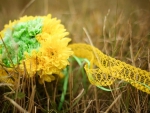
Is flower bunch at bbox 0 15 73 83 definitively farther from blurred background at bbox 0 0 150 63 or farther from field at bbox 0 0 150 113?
blurred background at bbox 0 0 150 63

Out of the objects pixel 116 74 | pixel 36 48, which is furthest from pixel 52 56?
pixel 116 74

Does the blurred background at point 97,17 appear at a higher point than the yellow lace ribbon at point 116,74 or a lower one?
higher

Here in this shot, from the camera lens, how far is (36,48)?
69 cm

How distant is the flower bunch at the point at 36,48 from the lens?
25.6 inches

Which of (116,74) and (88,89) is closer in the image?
(116,74)

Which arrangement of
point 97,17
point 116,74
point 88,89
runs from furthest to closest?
point 97,17 → point 88,89 → point 116,74

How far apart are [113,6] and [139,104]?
1158mm

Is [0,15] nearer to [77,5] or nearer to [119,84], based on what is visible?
[77,5]

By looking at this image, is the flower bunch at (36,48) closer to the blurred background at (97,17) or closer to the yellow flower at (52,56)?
the yellow flower at (52,56)

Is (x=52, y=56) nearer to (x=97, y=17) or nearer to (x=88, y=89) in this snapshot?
(x=88, y=89)

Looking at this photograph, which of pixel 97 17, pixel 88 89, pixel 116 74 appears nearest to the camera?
pixel 116 74

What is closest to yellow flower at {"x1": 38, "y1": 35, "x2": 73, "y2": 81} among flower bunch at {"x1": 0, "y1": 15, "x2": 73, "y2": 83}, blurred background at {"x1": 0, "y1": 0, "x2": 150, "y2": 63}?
flower bunch at {"x1": 0, "y1": 15, "x2": 73, "y2": 83}

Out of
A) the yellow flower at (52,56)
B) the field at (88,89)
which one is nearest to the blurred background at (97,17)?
the field at (88,89)

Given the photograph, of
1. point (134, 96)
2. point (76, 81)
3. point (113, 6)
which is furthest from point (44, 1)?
point (134, 96)
